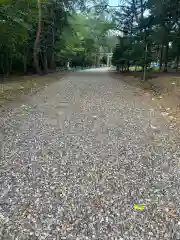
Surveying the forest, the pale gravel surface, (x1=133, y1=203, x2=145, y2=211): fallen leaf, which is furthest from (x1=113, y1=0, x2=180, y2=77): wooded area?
(x1=133, y1=203, x2=145, y2=211): fallen leaf

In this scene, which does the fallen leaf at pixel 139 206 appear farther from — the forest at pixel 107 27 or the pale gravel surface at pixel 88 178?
the forest at pixel 107 27

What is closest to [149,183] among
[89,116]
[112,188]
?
[112,188]

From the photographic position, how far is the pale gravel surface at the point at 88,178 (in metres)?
1.63

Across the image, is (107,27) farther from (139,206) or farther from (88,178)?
(139,206)

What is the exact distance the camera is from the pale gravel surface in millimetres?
1632

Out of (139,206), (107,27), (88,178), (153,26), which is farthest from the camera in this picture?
(107,27)

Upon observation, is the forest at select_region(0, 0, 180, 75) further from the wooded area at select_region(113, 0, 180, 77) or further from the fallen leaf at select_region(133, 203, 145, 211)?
the fallen leaf at select_region(133, 203, 145, 211)

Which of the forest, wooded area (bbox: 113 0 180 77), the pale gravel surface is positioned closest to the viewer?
the pale gravel surface

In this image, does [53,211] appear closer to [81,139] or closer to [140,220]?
[140,220]

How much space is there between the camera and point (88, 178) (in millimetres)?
2275

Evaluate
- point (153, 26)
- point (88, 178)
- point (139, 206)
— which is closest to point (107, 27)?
point (153, 26)

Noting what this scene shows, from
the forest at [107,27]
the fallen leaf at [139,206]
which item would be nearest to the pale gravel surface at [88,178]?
the fallen leaf at [139,206]

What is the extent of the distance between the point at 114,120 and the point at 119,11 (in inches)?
535

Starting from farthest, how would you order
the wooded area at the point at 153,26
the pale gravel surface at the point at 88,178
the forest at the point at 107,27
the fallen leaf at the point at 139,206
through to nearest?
1. the wooded area at the point at 153,26
2. the forest at the point at 107,27
3. the fallen leaf at the point at 139,206
4. the pale gravel surface at the point at 88,178
